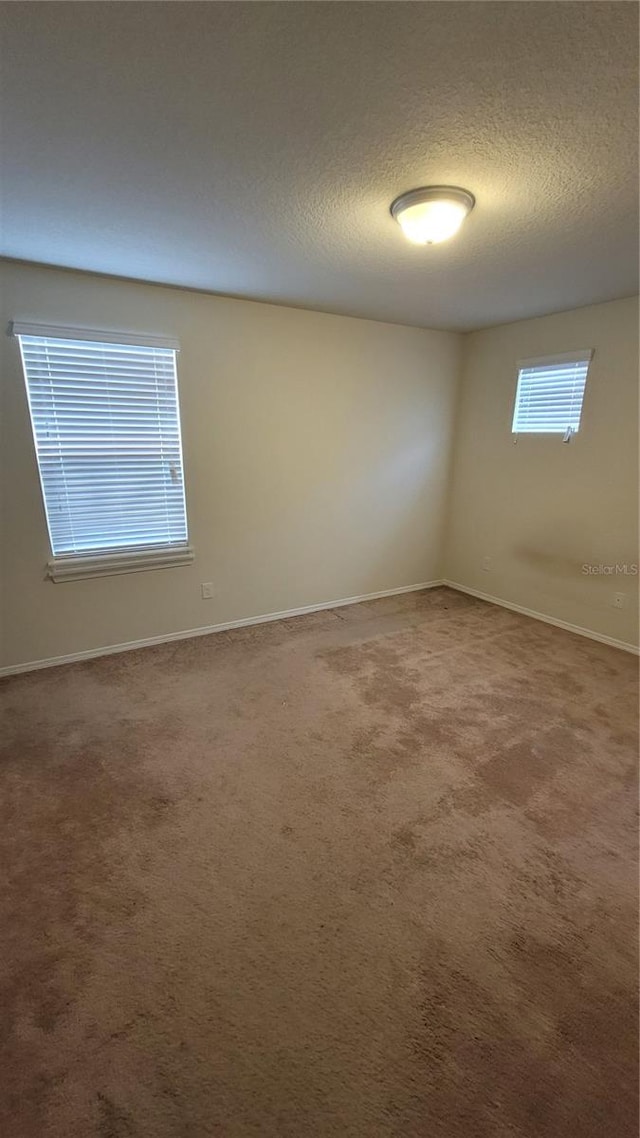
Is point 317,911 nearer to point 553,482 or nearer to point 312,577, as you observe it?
point 312,577

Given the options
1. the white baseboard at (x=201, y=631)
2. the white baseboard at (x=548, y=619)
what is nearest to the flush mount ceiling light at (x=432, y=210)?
the white baseboard at (x=201, y=631)

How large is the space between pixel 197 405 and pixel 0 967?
2.89 meters

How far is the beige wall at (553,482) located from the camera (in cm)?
312

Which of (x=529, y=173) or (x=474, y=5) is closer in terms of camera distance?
(x=474, y=5)

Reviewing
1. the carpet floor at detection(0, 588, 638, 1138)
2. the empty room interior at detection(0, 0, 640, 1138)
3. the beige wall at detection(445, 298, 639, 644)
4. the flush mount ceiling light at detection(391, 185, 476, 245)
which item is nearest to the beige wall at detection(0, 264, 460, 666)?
the empty room interior at detection(0, 0, 640, 1138)

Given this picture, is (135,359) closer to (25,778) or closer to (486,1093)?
(25,778)

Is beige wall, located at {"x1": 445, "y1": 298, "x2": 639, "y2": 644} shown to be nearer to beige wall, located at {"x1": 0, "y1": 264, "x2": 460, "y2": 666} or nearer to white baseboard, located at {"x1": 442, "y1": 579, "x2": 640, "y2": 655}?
white baseboard, located at {"x1": 442, "y1": 579, "x2": 640, "y2": 655}

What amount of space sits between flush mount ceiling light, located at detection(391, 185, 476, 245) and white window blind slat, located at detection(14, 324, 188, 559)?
1.72m

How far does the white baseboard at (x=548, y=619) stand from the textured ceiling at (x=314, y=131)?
2449mm

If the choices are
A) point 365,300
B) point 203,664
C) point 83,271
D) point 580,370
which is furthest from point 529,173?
point 203,664

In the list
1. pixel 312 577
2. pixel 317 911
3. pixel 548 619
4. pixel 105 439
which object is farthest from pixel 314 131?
pixel 548 619

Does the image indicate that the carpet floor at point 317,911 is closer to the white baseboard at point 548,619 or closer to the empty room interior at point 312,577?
the empty room interior at point 312,577

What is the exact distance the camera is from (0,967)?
130 cm

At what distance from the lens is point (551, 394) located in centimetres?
350
